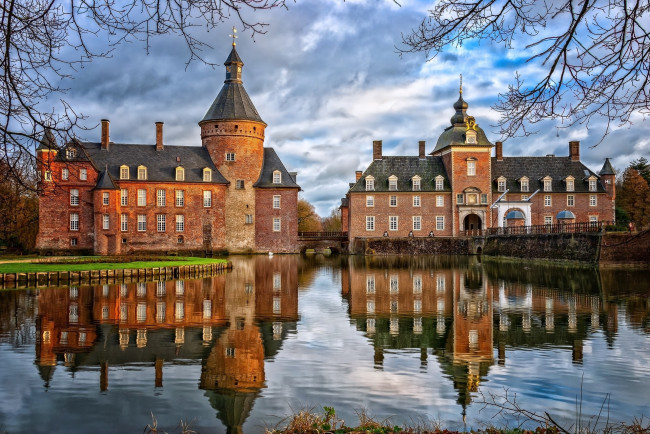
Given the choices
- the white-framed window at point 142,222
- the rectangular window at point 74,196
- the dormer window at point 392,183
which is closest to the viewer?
the rectangular window at point 74,196

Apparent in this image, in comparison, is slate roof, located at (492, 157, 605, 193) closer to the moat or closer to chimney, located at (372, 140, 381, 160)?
chimney, located at (372, 140, 381, 160)

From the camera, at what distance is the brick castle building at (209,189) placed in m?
47.1

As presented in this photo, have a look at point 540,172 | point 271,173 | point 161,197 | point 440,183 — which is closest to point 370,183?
point 440,183

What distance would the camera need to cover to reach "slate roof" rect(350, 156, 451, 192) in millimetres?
51750

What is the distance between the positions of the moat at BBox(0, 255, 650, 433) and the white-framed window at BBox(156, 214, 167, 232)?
28226 millimetres

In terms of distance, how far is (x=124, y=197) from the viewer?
47.1 metres

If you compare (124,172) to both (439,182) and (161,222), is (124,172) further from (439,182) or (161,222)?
(439,182)

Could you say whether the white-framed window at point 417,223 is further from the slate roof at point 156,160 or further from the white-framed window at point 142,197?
the white-framed window at point 142,197

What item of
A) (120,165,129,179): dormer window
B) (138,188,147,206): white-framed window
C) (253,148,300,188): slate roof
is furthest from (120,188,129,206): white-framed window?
(253,148,300,188): slate roof

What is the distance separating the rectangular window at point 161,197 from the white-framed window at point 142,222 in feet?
5.42

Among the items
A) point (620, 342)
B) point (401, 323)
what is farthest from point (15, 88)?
point (620, 342)

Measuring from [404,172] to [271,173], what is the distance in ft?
41.0

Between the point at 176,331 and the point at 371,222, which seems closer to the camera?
the point at 176,331

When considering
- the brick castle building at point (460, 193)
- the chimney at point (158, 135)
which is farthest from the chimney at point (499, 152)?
the chimney at point (158, 135)
